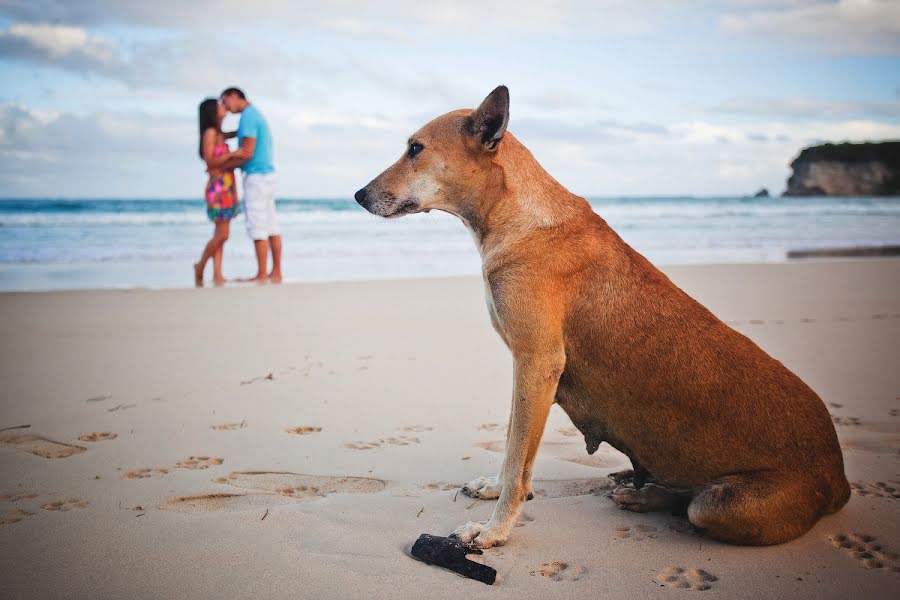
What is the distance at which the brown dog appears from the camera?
2906mm

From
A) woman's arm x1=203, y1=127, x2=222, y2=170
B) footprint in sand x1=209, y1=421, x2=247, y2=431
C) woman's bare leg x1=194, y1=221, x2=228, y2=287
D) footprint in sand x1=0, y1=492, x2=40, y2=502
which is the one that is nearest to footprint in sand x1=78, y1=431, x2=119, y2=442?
footprint in sand x1=209, y1=421, x2=247, y2=431

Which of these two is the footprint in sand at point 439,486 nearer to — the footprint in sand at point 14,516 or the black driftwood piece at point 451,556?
the black driftwood piece at point 451,556

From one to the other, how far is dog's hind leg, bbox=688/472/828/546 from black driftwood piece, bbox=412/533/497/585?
973mm

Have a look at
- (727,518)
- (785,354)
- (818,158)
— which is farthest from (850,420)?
(818,158)

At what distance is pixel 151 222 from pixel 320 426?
22828 millimetres

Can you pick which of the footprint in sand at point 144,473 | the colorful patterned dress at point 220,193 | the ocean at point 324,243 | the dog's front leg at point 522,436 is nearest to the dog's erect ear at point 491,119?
the dog's front leg at point 522,436

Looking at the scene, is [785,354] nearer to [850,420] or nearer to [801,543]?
[850,420]

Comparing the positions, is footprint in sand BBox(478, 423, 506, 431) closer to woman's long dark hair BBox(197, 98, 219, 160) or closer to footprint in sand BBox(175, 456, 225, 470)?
footprint in sand BBox(175, 456, 225, 470)

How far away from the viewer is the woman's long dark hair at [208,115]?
404 inches

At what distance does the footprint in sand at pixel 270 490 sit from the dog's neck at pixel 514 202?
1.47 metres

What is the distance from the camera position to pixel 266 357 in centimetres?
621

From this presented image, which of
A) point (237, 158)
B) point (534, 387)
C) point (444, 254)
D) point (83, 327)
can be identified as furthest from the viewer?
point (444, 254)

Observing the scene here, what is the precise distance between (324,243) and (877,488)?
15.9 meters

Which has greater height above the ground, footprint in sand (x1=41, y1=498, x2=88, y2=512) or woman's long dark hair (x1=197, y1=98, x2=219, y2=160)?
woman's long dark hair (x1=197, y1=98, x2=219, y2=160)
